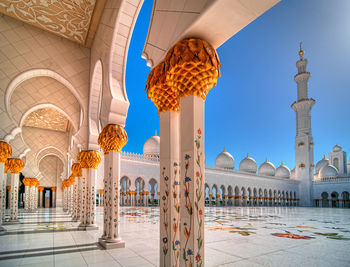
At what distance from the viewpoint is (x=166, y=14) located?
6.07 feet

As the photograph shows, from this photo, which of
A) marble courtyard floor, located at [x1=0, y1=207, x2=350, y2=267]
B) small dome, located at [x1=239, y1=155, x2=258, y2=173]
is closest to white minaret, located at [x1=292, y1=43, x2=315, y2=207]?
small dome, located at [x1=239, y1=155, x2=258, y2=173]

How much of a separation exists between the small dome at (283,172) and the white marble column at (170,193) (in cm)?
2392

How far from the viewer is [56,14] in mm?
4297

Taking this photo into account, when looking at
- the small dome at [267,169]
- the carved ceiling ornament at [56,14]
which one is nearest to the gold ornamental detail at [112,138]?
the carved ceiling ornament at [56,14]

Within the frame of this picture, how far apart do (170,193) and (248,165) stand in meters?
20.2

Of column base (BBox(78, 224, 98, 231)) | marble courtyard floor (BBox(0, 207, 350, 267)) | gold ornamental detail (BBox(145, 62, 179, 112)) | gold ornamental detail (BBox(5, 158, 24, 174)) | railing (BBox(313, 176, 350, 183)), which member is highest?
gold ornamental detail (BBox(145, 62, 179, 112))

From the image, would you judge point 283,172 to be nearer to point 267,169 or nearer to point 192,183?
point 267,169

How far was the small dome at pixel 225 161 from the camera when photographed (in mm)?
19703

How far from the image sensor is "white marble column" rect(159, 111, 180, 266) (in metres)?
1.87

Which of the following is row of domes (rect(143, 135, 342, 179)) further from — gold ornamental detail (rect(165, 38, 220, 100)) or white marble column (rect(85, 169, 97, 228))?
gold ornamental detail (rect(165, 38, 220, 100))

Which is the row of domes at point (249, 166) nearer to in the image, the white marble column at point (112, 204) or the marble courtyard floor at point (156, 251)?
the marble courtyard floor at point (156, 251)

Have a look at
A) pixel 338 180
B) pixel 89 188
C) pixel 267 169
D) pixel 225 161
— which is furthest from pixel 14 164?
pixel 338 180

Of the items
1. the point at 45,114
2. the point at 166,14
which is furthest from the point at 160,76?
the point at 45,114

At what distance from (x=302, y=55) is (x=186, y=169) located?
73.8 ft
